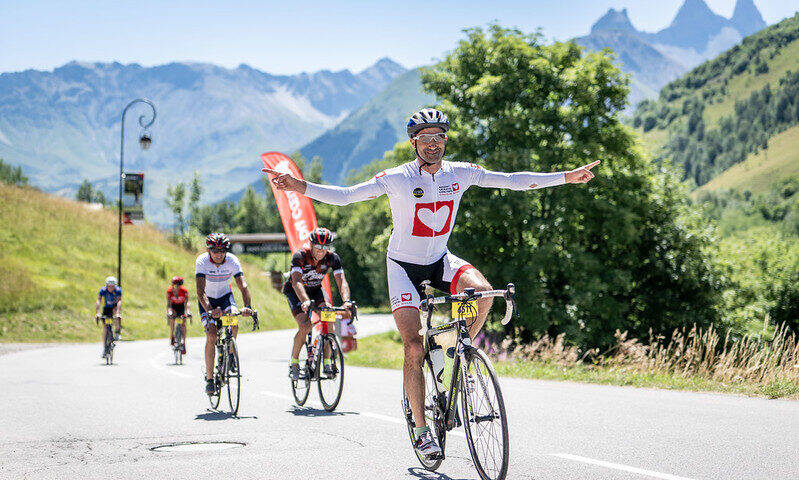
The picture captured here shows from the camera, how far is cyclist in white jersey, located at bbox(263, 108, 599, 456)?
524cm

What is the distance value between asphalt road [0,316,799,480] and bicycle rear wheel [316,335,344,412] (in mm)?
156

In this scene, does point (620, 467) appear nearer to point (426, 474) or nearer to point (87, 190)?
point (426, 474)

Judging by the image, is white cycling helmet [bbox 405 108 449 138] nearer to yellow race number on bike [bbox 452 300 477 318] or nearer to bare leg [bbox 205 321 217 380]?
yellow race number on bike [bbox 452 300 477 318]

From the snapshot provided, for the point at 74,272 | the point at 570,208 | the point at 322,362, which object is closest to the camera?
the point at 322,362

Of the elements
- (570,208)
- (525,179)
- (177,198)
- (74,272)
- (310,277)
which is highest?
(177,198)

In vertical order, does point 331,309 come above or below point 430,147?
below

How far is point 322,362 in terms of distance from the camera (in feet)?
30.0

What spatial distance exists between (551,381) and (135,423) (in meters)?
7.27

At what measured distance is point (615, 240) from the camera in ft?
98.8

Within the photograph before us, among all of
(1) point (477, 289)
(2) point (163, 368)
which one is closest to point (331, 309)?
(1) point (477, 289)

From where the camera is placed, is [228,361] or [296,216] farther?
[296,216]

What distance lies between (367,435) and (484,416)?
2773 millimetres

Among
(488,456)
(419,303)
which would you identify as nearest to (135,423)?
(419,303)

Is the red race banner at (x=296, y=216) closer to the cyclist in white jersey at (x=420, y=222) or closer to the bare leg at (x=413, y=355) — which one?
the cyclist in white jersey at (x=420, y=222)
